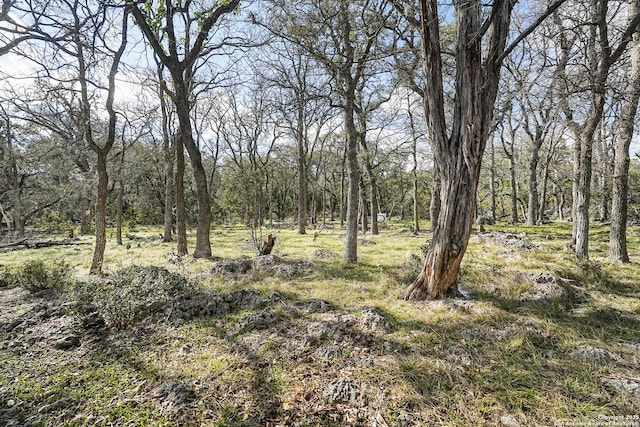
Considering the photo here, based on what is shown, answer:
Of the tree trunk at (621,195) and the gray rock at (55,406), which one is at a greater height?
the tree trunk at (621,195)

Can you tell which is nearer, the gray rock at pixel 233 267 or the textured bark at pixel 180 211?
the gray rock at pixel 233 267

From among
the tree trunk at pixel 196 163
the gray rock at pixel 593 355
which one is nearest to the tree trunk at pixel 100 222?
the tree trunk at pixel 196 163

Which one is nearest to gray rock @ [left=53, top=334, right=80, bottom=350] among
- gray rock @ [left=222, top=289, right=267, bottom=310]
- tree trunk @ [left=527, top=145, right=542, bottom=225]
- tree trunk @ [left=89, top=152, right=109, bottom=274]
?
gray rock @ [left=222, top=289, right=267, bottom=310]

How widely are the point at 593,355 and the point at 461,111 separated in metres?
3.08

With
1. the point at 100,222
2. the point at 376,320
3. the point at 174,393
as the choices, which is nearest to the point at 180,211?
the point at 100,222

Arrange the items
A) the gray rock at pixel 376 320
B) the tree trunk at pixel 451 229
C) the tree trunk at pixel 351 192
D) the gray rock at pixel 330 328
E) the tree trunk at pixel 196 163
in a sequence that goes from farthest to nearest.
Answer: the tree trunk at pixel 196 163 < the tree trunk at pixel 351 192 < the tree trunk at pixel 451 229 < the gray rock at pixel 376 320 < the gray rock at pixel 330 328

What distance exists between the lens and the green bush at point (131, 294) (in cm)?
371

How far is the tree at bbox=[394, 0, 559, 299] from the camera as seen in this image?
3760 millimetres

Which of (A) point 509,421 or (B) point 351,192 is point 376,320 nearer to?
(A) point 509,421

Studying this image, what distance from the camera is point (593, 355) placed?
2666 mm

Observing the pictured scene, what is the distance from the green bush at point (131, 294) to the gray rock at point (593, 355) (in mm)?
5048

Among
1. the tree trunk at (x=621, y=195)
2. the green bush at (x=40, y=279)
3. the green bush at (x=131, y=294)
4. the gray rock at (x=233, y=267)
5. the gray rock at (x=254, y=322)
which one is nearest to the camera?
the gray rock at (x=254, y=322)

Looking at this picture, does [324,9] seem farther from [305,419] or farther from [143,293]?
[305,419]

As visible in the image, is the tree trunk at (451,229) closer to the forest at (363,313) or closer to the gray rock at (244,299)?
the forest at (363,313)
